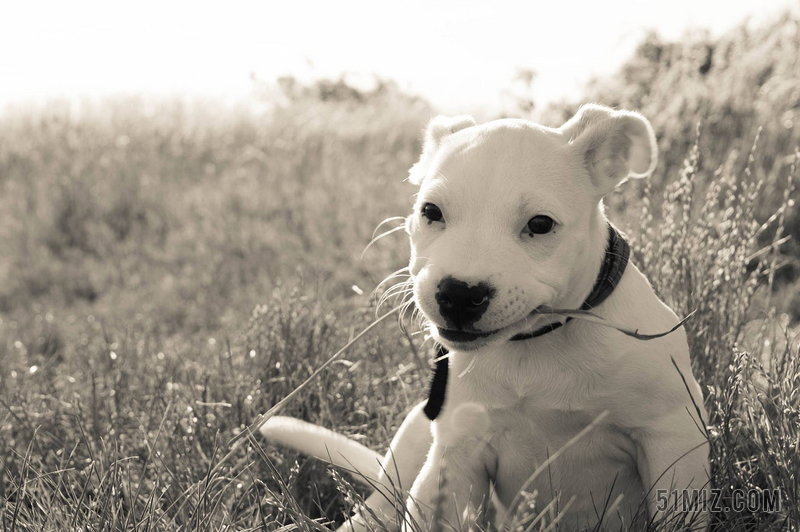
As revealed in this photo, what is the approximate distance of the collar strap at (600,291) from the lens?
245 centimetres

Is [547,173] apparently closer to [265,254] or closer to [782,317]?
[782,317]

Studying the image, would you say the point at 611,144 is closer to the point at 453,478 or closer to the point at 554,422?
the point at 554,422

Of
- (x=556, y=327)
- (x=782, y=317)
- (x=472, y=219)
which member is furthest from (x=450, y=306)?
(x=782, y=317)

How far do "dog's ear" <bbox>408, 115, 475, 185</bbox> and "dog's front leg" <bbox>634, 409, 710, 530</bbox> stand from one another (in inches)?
46.2

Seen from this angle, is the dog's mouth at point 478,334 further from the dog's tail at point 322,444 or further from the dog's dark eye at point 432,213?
the dog's tail at point 322,444

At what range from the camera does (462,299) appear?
7.09 feet

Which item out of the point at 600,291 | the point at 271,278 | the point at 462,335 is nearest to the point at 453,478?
the point at 462,335

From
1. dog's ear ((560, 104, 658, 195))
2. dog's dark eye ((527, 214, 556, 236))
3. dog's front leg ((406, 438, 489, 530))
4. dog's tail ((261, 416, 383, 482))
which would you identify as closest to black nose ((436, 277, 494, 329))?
dog's dark eye ((527, 214, 556, 236))

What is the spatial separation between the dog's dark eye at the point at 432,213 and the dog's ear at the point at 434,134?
33 centimetres

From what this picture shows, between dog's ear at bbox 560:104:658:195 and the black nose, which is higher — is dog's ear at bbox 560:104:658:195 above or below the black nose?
above

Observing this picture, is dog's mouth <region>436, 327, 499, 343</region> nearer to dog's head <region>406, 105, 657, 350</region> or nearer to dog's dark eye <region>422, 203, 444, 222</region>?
dog's head <region>406, 105, 657, 350</region>

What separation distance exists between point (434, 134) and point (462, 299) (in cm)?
93

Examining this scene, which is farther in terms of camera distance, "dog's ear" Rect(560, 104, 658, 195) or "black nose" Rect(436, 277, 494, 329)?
"dog's ear" Rect(560, 104, 658, 195)

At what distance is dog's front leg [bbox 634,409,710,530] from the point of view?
2252mm
